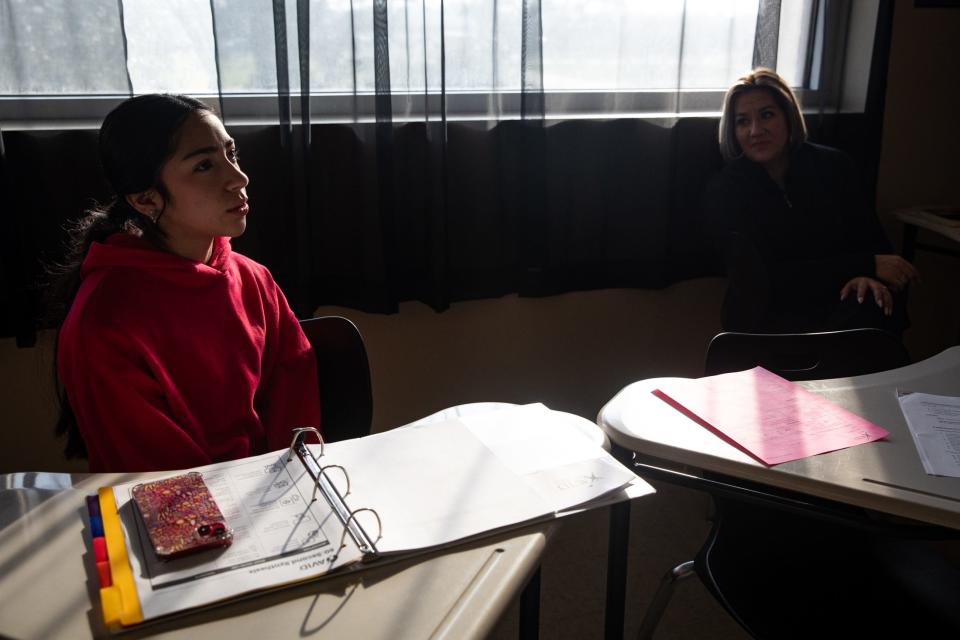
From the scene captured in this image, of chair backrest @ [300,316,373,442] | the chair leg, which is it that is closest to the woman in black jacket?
the chair leg

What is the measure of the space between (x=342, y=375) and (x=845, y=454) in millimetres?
876

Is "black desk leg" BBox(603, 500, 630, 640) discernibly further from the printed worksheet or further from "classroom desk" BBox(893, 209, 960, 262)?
"classroom desk" BBox(893, 209, 960, 262)

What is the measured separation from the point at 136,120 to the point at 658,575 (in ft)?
5.15

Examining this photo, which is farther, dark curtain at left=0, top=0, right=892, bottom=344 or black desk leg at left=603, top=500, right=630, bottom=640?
dark curtain at left=0, top=0, right=892, bottom=344

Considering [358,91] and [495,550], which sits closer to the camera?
[495,550]

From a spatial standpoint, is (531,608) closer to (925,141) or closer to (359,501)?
(359,501)

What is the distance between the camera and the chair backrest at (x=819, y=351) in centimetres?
156

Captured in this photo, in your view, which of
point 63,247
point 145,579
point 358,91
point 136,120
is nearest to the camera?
point 145,579

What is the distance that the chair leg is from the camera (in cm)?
143

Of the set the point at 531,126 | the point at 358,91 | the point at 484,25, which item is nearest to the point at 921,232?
the point at 531,126

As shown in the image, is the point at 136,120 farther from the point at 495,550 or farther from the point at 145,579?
the point at 495,550

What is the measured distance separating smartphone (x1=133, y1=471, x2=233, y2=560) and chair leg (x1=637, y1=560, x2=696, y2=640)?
0.85 metres

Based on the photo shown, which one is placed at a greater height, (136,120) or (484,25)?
(484,25)

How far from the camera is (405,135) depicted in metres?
2.32
